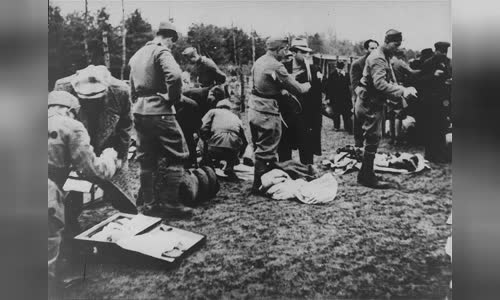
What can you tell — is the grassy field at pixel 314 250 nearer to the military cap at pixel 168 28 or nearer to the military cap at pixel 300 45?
the military cap at pixel 300 45

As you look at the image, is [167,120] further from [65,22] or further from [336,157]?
[336,157]

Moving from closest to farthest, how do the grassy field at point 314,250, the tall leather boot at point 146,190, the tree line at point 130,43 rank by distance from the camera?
the grassy field at point 314,250 < the tree line at point 130,43 < the tall leather boot at point 146,190

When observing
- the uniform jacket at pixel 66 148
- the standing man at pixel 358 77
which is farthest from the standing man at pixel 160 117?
the standing man at pixel 358 77

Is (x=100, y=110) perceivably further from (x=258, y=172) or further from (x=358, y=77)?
(x=358, y=77)

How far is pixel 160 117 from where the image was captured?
3592 millimetres

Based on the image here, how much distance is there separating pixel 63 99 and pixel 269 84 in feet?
6.18

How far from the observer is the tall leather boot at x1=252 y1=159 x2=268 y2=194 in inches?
143

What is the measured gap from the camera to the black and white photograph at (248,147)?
11.4 feet

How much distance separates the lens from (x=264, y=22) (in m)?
3.54

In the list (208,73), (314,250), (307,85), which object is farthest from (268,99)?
(314,250)

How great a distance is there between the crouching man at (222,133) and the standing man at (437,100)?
5.65ft

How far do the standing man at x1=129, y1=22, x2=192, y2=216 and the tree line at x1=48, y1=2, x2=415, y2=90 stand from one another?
95 mm

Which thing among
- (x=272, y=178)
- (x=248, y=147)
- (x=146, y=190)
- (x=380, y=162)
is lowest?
(x=146, y=190)

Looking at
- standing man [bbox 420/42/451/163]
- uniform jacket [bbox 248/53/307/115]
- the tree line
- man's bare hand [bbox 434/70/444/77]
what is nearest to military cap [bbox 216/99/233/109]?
uniform jacket [bbox 248/53/307/115]
